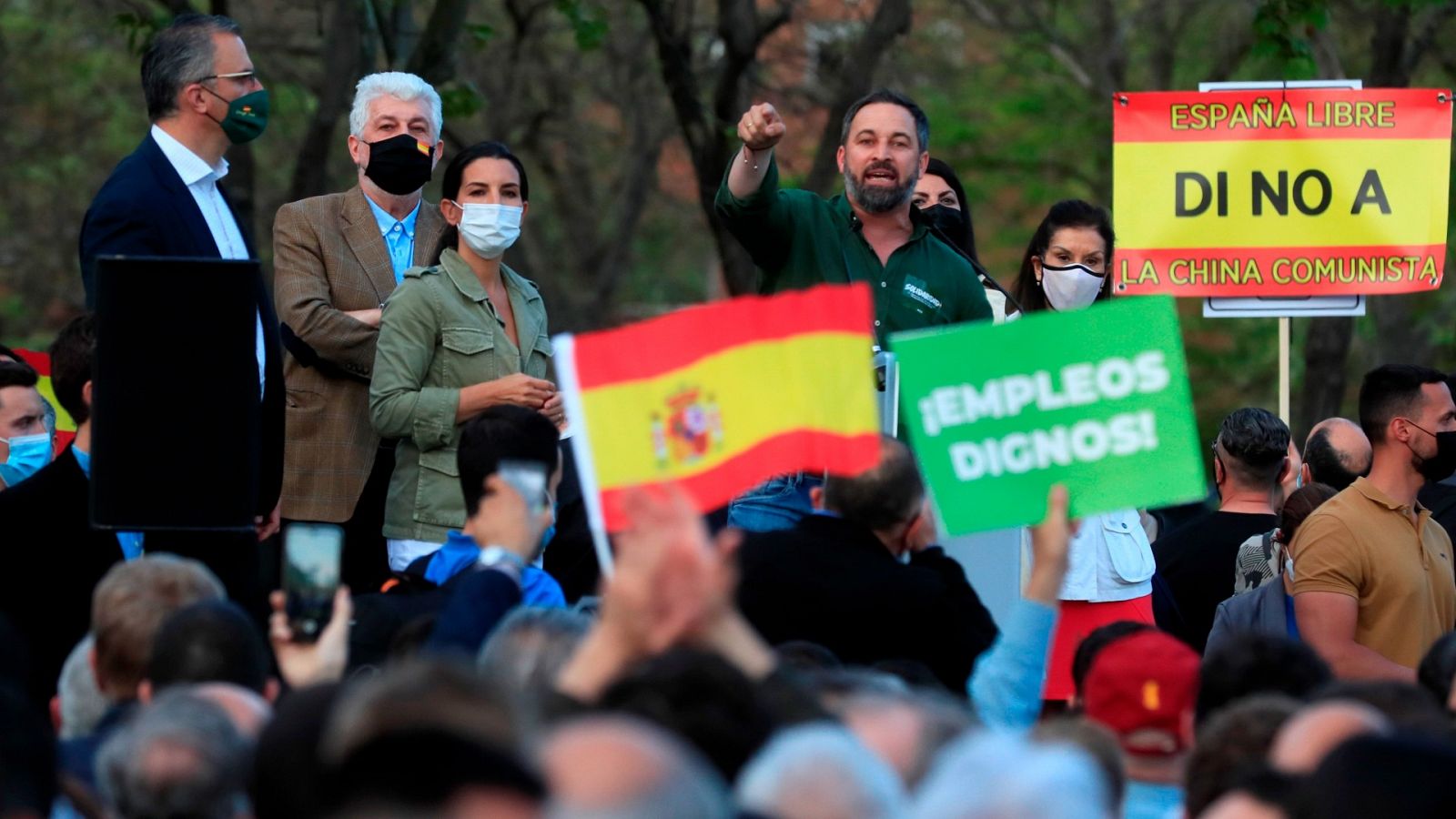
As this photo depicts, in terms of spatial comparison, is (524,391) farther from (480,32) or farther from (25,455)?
(480,32)

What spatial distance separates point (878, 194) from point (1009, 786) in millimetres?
3808

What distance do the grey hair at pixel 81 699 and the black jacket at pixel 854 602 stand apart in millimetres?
1553

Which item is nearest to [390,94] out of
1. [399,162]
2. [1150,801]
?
[399,162]

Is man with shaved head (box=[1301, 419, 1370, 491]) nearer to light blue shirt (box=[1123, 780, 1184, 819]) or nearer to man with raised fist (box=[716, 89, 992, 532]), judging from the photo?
man with raised fist (box=[716, 89, 992, 532])

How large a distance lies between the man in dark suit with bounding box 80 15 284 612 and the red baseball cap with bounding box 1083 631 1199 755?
262 centimetres

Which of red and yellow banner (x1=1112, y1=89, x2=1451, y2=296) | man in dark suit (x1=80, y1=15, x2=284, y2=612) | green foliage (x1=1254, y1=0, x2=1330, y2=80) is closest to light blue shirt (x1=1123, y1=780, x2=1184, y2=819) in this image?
man in dark suit (x1=80, y1=15, x2=284, y2=612)

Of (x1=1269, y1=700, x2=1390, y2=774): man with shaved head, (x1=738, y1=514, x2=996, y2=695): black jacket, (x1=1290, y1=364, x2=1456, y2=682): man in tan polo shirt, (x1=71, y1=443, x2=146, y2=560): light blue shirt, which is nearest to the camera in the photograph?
(x1=1269, y1=700, x2=1390, y2=774): man with shaved head

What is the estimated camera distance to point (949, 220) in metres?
7.85

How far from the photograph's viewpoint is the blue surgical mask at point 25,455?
780 centimetres

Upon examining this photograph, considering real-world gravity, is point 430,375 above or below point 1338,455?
above

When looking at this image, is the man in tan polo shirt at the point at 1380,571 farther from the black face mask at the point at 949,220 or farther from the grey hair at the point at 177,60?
the grey hair at the point at 177,60

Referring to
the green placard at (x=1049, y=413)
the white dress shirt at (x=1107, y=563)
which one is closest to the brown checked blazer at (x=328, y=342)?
the white dress shirt at (x=1107, y=563)

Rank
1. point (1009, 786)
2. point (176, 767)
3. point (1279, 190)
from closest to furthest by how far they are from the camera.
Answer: point (1009, 786) < point (176, 767) < point (1279, 190)

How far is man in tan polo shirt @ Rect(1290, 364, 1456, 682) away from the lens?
717 cm
